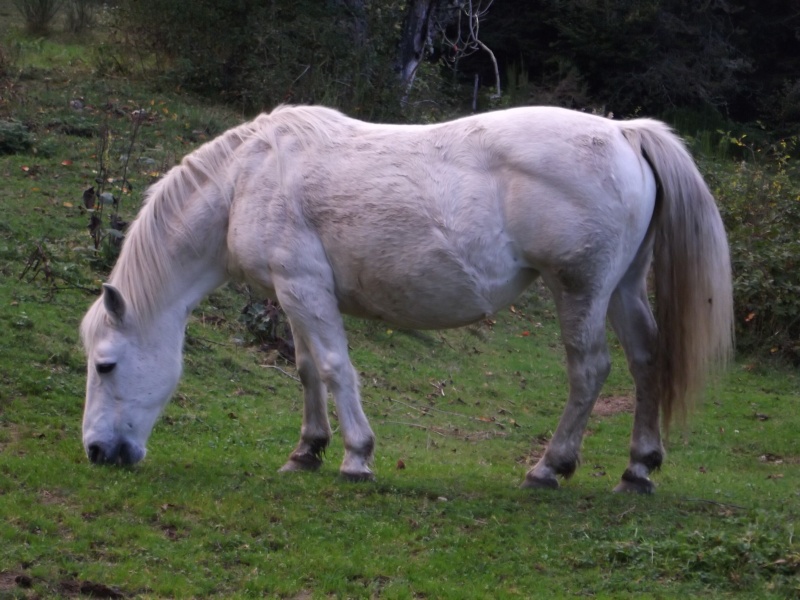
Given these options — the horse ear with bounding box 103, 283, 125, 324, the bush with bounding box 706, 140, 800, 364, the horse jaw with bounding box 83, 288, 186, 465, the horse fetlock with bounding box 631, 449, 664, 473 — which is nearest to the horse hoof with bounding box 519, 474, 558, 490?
the horse fetlock with bounding box 631, 449, 664, 473

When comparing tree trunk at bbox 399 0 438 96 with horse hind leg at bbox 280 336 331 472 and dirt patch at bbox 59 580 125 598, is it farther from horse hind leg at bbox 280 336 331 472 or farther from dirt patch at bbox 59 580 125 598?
dirt patch at bbox 59 580 125 598

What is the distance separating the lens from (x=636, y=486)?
6047 mm

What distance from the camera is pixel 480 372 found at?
1073 cm

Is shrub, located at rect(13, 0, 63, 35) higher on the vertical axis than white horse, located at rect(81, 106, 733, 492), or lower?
lower

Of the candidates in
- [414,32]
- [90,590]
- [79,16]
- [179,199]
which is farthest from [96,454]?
[79,16]

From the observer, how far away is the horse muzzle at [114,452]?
223 inches

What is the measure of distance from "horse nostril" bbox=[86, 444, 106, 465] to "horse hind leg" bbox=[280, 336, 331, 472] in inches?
42.1

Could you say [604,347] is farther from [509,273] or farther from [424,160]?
[424,160]

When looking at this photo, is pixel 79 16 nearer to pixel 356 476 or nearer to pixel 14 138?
pixel 14 138

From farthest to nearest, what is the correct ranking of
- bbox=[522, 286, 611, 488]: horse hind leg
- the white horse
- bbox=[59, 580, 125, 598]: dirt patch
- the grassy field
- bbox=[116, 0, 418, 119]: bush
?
bbox=[116, 0, 418, 119]: bush < bbox=[522, 286, 611, 488]: horse hind leg < the white horse < the grassy field < bbox=[59, 580, 125, 598]: dirt patch

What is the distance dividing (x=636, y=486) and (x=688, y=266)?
1.36m

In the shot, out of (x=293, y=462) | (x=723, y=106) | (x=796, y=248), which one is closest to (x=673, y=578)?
(x=293, y=462)

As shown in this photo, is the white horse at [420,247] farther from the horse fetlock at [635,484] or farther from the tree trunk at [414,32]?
the tree trunk at [414,32]

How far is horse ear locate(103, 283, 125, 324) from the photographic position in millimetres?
5645
